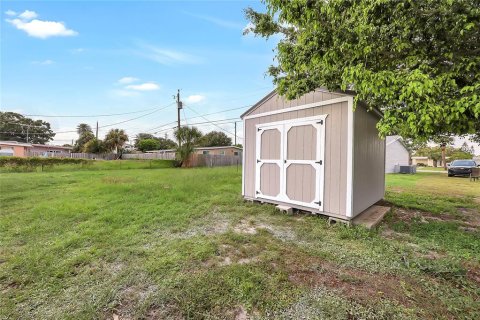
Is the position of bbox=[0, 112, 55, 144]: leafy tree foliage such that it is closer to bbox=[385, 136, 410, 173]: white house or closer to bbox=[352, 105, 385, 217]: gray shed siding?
bbox=[352, 105, 385, 217]: gray shed siding

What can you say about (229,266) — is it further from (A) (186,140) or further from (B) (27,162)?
(B) (27,162)

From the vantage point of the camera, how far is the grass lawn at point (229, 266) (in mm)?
1843

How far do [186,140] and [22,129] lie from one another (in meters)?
40.7

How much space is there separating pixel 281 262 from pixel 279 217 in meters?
1.93

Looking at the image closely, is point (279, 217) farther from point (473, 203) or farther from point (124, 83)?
point (124, 83)

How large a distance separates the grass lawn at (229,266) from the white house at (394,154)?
16.7m

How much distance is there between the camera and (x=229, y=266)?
2.50 m

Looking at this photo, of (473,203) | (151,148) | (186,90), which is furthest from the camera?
(151,148)

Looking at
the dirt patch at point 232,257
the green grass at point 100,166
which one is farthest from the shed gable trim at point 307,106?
the green grass at point 100,166

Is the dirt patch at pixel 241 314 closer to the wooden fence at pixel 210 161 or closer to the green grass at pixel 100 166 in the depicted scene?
the green grass at pixel 100 166

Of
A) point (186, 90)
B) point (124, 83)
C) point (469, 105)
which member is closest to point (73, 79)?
point (124, 83)

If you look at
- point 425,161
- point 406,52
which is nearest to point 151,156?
point 406,52

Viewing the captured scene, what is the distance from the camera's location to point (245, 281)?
7.18 ft

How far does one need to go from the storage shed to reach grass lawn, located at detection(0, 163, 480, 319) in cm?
58
